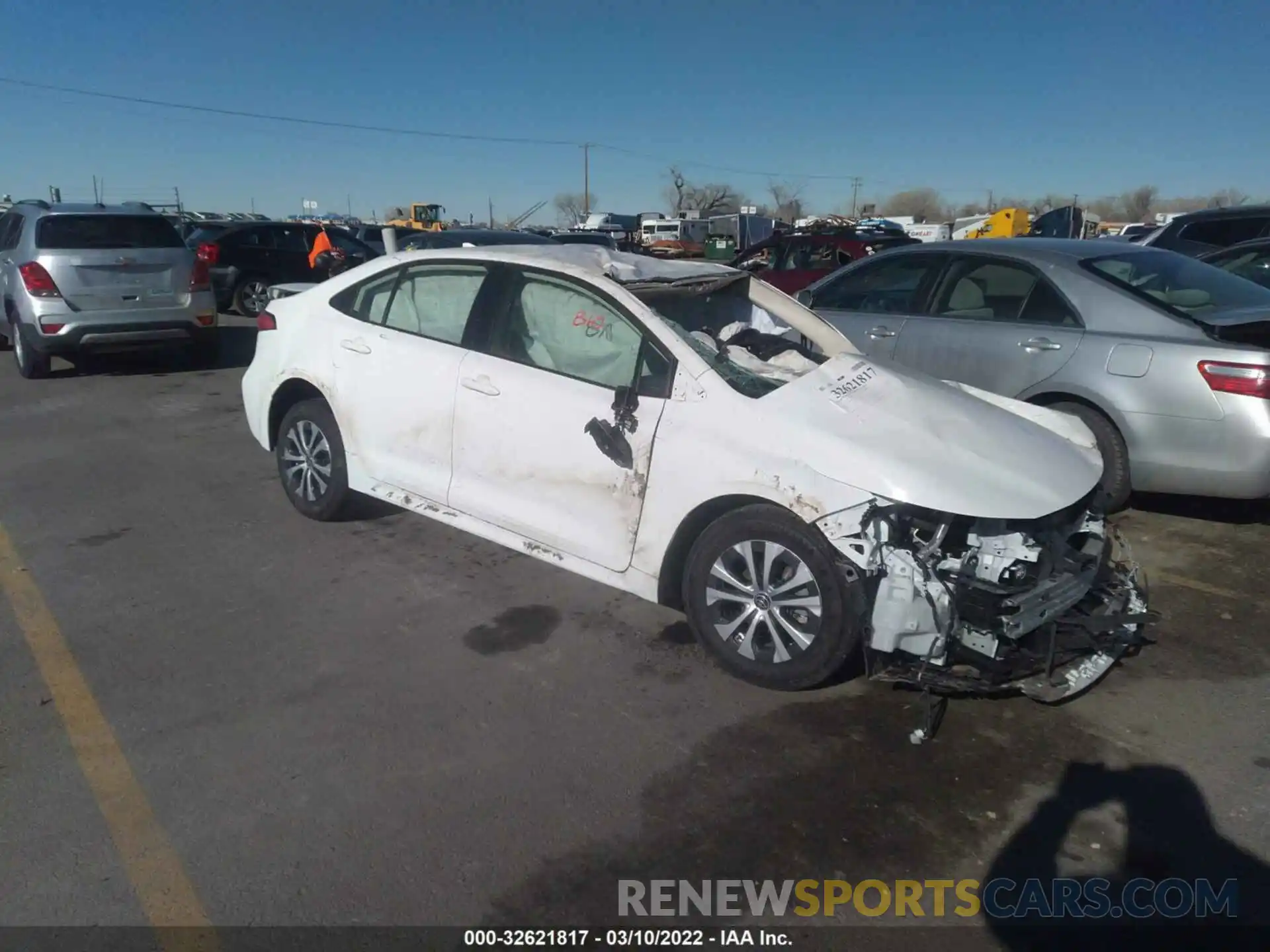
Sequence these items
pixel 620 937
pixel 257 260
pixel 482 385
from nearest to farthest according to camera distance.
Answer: pixel 620 937, pixel 482 385, pixel 257 260

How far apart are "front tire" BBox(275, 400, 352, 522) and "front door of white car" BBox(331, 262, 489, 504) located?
155 millimetres

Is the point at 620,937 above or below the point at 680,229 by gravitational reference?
below

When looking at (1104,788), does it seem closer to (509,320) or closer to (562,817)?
(562,817)

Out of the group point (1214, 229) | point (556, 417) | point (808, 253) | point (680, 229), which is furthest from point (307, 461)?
point (680, 229)

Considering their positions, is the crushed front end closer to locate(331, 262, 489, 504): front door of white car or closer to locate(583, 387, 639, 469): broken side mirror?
locate(583, 387, 639, 469): broken side mirror

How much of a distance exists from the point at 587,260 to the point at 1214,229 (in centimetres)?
1133

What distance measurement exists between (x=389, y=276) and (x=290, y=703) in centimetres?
248

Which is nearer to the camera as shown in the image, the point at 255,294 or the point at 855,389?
the point at 855,389

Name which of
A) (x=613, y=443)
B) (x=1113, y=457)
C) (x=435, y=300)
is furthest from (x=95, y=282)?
(x=1113, y=457)

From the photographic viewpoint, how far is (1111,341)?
5352 mm

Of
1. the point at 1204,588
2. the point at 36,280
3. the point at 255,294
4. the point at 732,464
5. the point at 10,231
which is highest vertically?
the point at 10,231

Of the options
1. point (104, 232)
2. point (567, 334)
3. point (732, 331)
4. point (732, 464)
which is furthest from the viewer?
point (104, 232)

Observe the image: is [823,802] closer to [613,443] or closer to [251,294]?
[613,443]

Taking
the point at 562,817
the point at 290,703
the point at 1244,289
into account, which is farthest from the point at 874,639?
the point at 1244,289
